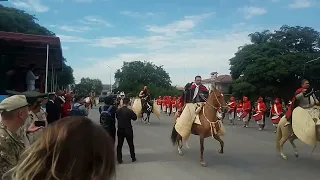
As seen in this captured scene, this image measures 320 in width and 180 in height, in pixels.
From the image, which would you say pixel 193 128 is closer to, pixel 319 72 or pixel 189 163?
pixel 189 163

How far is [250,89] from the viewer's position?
3195 centimetres

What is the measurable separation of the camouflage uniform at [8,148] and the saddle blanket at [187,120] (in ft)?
25.2

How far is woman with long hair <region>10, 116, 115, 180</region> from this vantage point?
1532 millimetres

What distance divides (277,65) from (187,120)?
2357 centimetres

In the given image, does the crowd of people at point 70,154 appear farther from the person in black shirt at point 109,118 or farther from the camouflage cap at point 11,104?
the person in black shirt at point 109,118

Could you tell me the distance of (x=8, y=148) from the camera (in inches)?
122

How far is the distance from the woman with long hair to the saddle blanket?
9.07 m

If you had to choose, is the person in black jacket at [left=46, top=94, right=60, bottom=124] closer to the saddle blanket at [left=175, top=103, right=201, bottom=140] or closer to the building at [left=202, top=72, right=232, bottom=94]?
the saddle blanket at [left=175, top=103, right=201, bottom=140]

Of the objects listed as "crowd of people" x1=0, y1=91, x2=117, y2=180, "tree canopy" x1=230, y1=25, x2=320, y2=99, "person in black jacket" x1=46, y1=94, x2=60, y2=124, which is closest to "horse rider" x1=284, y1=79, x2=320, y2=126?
"person in black jacket" x1=46, y1=94, x2=60, y2=124

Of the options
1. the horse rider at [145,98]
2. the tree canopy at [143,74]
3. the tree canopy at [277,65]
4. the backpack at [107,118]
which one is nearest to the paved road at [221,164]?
the backpack at [107,118]

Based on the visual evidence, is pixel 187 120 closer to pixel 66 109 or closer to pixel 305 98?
pixel 305 98

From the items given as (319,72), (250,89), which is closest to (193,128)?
(250,89)

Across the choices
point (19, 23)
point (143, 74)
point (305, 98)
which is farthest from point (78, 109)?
point (143, 74)

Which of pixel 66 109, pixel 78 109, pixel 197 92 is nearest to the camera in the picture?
pixel 78 109
